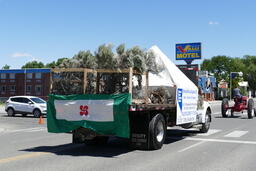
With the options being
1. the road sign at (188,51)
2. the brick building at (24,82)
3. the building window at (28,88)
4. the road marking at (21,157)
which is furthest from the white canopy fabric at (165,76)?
the building window at (28,88)

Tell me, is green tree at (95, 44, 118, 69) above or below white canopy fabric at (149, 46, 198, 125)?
above

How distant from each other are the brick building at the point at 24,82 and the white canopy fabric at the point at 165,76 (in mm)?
60605

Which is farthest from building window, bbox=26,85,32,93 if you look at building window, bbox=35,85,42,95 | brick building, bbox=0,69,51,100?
building window, bbox=35,85,42,95

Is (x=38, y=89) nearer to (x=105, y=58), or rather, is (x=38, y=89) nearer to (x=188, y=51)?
(x=188, y=51)

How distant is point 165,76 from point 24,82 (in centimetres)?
6595

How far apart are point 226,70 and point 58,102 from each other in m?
110

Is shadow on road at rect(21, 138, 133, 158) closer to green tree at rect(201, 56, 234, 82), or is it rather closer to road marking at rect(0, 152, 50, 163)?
road marking at rect(0, 152, 50, 163)

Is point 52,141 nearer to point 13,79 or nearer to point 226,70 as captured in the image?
point 13,79

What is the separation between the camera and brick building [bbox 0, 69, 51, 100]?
7194cm

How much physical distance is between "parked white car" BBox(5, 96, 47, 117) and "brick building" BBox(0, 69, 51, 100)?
145ft

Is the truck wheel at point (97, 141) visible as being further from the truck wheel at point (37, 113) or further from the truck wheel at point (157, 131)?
the truck wheel at point (37, 113)

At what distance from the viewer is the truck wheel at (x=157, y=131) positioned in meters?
9.71

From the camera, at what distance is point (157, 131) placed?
10047mm

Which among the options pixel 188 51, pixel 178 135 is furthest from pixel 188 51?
pixel 178 135
